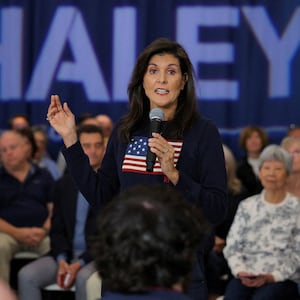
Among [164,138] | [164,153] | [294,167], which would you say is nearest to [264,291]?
[294,167]

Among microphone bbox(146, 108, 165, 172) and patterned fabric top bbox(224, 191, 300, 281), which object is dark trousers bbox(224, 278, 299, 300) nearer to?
patterned fabric top bbox(224, 191, 300, 281)

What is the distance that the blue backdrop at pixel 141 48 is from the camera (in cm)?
837

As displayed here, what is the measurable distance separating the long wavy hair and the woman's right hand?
0.16 metres

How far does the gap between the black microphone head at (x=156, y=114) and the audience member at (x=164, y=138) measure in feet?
0.07

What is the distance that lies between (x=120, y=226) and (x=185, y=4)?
7.08 meters

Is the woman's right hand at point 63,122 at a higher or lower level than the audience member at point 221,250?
higher

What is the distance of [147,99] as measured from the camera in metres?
2.75

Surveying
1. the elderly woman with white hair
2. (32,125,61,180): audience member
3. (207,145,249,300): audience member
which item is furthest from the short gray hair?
(32,125,61,180): audience member

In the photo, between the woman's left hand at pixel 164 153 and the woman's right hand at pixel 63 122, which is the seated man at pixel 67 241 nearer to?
the woman's right hand at pixel 63 122

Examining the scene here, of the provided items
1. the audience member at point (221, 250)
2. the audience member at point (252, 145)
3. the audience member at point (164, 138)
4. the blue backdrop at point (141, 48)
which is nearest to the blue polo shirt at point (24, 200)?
the audience member at point (221, 250)

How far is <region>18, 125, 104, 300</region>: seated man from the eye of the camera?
4.88 metres

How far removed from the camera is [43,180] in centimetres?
555

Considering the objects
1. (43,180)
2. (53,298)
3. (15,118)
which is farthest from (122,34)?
(53,298)

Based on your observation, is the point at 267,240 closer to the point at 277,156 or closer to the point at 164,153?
the point at 277,156
